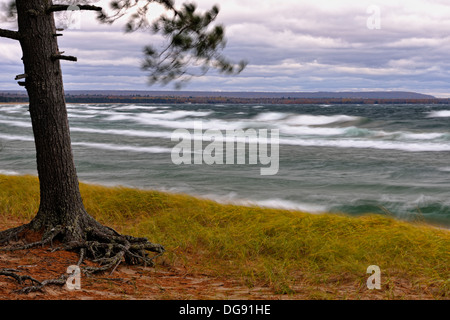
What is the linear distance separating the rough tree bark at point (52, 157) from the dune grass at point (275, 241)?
83cm

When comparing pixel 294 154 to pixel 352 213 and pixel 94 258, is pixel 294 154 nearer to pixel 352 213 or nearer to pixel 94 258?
pixel 352 213

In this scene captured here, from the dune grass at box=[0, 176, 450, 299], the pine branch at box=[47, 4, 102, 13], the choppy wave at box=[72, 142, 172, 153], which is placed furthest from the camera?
the choppy wave at box=[72, 142, 172, 153]

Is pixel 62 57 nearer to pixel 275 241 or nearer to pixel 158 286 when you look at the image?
pixel 158 286

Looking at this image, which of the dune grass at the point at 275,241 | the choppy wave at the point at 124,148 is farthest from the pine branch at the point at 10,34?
the choppy wave at the point at 124,148

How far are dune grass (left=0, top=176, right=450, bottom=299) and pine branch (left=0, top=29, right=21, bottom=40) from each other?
3094 millimetres

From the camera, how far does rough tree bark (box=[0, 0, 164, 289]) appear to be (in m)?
5.45

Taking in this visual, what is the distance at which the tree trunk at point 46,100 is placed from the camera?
5449 mm

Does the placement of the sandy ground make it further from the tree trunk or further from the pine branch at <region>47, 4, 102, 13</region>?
the pine branch at <region>47, 4, 102, 13</region>

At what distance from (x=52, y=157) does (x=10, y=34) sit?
1.45 metres

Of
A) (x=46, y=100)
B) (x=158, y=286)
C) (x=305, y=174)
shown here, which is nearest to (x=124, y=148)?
(x=305, y=174)

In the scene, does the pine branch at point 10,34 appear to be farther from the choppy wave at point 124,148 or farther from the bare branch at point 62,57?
the choppy wave at point 124,148

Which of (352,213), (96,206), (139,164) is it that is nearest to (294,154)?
(139,164)

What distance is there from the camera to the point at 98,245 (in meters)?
5.70

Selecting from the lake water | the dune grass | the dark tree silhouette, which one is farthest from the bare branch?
the lake water
